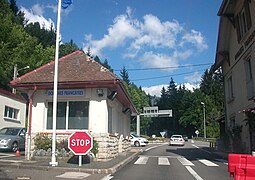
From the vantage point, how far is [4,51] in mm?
42344

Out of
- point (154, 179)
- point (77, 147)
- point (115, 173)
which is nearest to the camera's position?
point (154, 179)

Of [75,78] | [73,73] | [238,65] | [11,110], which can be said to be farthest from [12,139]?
[238,65]

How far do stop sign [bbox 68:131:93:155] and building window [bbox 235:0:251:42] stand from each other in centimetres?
1123

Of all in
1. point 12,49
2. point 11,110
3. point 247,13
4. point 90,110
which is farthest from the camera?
point 12,49

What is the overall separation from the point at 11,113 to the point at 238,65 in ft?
63.3

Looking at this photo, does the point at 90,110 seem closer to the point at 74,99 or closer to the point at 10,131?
the point at 74,99

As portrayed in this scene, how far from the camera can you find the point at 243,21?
18891mm

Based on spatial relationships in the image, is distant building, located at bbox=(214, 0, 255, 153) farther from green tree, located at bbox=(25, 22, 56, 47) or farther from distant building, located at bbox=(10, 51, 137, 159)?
green tree, located at bbox=(25, 22, 56, 47)

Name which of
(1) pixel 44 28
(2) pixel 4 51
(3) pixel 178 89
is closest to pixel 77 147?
(2) pixel 4 51

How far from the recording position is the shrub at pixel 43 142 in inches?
599

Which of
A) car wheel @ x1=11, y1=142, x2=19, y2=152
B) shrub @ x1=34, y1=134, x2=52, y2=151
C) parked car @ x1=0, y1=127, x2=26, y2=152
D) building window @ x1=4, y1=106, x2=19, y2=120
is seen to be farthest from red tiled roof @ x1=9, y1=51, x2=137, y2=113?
building window @ x1=4, y1=106, x2=19, y2=120

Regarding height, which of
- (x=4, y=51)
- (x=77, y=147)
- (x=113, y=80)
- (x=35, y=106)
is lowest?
(x=77, y=147)

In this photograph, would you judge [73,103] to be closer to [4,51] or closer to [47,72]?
[47,72]

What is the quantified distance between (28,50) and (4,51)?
216 inches
